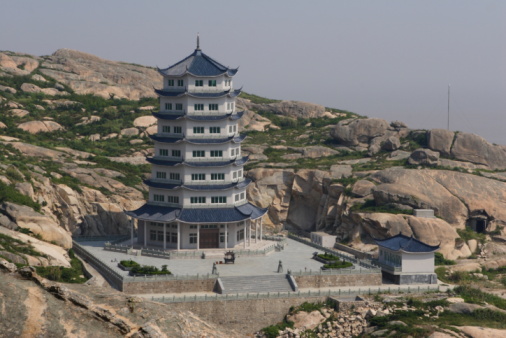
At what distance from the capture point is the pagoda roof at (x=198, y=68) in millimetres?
80188

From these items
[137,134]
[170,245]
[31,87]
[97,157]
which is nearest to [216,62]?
[170,245]

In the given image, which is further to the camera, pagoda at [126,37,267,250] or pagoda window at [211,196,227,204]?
pagoda window at [211,196,227,204]

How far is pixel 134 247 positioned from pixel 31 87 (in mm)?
62463

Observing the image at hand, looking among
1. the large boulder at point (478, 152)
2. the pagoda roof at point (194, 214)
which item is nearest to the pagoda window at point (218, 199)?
the pagoda roof at point (194, 214)

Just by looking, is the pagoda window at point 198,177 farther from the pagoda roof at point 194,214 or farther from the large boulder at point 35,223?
the large boulder at point 35,223

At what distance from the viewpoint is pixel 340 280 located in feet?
229

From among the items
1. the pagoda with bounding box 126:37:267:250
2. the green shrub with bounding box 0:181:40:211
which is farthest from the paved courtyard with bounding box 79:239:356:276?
the green shrub with bounding box 0:181:40:211

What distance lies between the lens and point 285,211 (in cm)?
10012

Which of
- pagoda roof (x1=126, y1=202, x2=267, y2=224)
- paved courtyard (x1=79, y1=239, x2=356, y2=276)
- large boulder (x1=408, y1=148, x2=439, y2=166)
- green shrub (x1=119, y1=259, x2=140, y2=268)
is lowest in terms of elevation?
paved courtyard (x1=79, y1=239, x2=356, y2=276)

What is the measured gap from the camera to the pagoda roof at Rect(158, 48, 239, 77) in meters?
80.2

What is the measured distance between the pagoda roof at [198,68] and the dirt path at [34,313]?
5798 centimetres

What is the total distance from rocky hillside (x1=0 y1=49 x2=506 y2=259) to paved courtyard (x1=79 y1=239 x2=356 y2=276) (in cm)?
474

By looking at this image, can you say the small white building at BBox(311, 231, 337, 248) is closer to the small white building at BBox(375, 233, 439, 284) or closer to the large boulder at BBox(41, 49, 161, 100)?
the small white building at BBox(375, 233, 439, 284)

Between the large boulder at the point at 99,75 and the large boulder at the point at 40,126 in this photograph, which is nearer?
the large boulder at the point at 40,126
